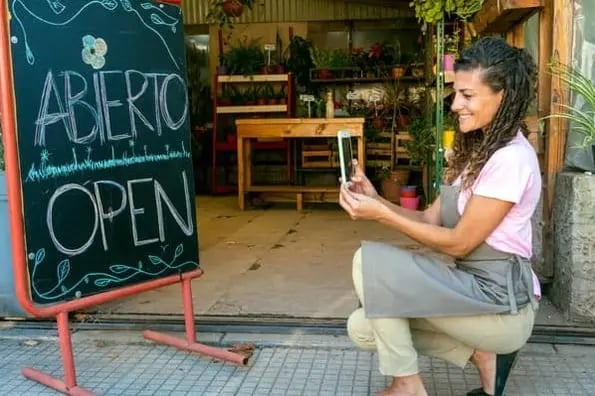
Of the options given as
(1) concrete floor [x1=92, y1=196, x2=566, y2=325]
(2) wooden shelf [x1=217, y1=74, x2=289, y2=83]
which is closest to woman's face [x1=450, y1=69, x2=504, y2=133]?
(1) concrete floor [x1=92, y1=196, x2=566, y2=325]

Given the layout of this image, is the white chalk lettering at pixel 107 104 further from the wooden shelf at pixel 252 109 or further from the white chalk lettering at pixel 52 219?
the wooden shelf at pixel 252 109

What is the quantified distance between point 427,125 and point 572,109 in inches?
131

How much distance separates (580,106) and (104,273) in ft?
7.03

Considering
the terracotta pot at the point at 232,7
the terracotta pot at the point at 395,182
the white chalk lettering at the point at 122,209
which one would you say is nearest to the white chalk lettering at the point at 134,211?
the white chalk lettering at the point at 122,209

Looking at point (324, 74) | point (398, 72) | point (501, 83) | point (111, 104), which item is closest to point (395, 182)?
point (398, 72)

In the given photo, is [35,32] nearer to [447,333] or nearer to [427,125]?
[447,333]

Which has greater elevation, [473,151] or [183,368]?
[473,151]

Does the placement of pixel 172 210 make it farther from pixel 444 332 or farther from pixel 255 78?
pixel 255 78

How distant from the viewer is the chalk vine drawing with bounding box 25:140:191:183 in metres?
2.20

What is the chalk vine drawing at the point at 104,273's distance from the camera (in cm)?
221

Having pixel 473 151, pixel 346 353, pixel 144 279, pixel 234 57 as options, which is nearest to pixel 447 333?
pixel 473 151

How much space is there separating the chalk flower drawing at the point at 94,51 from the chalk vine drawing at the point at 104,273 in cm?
65

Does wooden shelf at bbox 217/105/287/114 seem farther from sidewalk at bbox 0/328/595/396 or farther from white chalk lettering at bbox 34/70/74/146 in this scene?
white chalk lettering at bbox 34/70/74/146

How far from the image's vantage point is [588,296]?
290 centimetres
